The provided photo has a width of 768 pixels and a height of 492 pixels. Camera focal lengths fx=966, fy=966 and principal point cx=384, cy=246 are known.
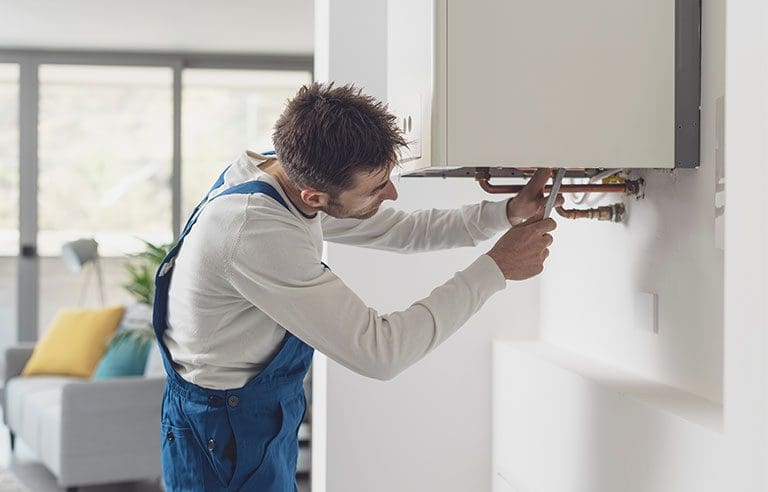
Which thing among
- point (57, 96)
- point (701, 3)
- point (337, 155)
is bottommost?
point (337, 155)

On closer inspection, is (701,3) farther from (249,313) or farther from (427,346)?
(249,313)

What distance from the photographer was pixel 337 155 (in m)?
1.58

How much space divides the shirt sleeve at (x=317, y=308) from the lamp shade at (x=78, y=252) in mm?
4518

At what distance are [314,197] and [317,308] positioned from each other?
0.65 feet

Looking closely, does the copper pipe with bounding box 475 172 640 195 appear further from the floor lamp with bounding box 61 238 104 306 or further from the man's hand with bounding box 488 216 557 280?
the floor lamp with bounding box 61 238 104 306

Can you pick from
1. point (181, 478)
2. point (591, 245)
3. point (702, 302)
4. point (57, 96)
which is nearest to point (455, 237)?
point (591, 245)

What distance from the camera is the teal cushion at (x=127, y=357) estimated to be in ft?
15.9

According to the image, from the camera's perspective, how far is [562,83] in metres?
1.55

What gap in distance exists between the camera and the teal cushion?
4859 mm

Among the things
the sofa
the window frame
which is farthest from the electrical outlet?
the window frame

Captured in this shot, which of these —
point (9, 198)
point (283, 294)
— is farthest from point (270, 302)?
point (9, 198)

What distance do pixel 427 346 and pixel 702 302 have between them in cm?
46

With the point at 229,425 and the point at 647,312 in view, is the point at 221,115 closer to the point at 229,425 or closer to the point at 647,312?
the point at 229,425

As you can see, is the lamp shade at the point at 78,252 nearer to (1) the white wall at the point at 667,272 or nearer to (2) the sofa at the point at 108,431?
(2) the sofa at the point at 108,431
